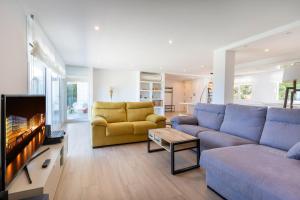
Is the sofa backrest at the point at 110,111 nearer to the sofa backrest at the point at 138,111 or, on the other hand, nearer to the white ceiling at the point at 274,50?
the sofa backrest at the point at 138,111

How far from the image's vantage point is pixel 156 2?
216cm

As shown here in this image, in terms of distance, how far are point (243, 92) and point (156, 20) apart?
700 cm

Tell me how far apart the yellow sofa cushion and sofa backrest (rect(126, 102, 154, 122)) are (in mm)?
517

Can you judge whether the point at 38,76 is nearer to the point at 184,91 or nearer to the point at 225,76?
the point at 225,76

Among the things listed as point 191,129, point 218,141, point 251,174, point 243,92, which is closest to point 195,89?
point 243,92

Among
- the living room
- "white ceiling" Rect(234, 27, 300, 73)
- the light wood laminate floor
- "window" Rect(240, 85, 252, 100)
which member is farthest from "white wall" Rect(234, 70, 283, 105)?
the light wood laminate floor

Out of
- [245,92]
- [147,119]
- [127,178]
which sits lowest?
[127,178]

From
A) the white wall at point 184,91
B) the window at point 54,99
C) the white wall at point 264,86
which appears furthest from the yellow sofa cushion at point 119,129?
the white wall at point 184,91

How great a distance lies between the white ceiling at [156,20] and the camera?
2213 mm

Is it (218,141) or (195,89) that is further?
(195,89)

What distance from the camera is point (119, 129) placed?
3.50 meters

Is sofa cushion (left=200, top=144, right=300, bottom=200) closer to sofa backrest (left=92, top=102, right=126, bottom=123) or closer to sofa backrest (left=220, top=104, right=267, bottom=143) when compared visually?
sofa backrest (left=220, top=104, right=267, bottom=143)

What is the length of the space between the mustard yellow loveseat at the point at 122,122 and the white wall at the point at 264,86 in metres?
5.03

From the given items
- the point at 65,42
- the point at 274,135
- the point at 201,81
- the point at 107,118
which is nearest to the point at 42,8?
the point at 65,42
